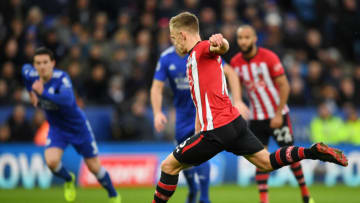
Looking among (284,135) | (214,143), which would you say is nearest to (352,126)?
(284,135)

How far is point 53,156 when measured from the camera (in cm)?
948

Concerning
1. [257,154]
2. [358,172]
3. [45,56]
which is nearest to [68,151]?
[45,56]

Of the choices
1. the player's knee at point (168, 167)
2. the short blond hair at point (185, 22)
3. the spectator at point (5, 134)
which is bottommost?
the spectator at point (5, 134)

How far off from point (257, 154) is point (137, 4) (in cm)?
1297

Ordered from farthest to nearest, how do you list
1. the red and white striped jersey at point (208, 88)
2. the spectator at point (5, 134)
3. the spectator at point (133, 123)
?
the spectator at point (133, 123) → the spectator at point (5, 134) → the red and white striped jersey at point (208, 88)

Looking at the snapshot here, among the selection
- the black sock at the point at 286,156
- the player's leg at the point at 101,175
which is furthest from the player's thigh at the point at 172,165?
the player's leg at the point at 101,175

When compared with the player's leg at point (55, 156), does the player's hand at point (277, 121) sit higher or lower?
higher

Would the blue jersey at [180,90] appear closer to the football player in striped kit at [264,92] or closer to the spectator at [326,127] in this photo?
the football player in striped kit at [264,92]

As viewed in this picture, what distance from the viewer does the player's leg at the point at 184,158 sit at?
6.78 metres

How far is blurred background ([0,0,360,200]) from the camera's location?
1520 centimetres

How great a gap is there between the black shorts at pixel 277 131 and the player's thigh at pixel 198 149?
288 cm

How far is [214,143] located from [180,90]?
7.73 ft

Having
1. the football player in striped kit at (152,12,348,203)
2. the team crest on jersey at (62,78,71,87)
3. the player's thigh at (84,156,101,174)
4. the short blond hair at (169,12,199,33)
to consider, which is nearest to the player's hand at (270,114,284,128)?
the football player in striped kit at (152,12,348,203)

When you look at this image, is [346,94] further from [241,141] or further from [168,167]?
[168,167]
